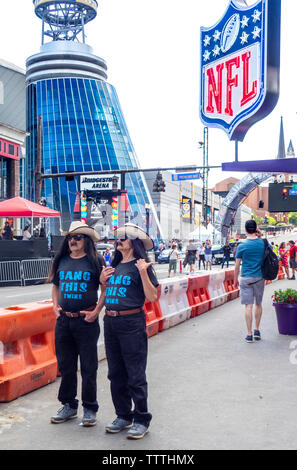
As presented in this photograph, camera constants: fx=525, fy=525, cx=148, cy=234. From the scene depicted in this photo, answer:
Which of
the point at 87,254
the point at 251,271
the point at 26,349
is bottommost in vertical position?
the point at 26,349

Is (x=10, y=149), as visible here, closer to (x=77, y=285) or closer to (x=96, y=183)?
(x=77, y=285)

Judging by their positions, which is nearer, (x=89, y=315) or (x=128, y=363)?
(x=128, y=363)

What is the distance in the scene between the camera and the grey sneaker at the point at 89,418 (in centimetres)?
460

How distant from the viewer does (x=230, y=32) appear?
10117 millimetres

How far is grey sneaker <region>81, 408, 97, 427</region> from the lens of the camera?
4598mm

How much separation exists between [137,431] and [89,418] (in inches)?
20.9

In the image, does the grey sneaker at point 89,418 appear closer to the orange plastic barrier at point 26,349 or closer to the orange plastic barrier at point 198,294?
the orange plastic barrier at point 26,349

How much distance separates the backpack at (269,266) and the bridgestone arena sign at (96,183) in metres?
51.5

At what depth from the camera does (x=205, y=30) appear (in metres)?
10.6

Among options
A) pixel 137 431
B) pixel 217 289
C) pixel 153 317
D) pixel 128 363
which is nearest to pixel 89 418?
pixel 137 431

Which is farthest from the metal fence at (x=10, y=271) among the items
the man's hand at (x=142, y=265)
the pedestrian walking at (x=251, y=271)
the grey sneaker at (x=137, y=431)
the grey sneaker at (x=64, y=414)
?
the grey sneaker at (x=137, y=431)

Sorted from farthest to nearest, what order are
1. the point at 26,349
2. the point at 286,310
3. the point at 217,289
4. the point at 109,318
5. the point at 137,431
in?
the point at 217,289
the point at 286,310
the point at 26,349
the point at 109,318
the point at 137,431

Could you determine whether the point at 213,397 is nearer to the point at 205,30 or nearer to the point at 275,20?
the point at 275,20

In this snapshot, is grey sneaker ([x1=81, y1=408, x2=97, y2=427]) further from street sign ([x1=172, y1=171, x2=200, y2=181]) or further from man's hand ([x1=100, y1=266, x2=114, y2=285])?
street sign ([x1=172, y1=171, x2=200, y2=181])
